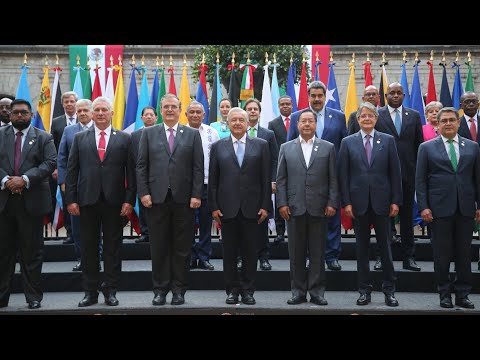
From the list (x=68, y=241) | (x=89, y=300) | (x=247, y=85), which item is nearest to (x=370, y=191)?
(x=89, y=300)

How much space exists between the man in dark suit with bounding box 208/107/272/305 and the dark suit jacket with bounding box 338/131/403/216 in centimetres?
75

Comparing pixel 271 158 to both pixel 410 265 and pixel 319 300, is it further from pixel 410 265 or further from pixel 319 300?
pixel 410 265

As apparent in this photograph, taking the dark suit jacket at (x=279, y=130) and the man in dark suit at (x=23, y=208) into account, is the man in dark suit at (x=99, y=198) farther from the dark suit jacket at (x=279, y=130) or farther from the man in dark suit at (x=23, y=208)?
the dark suit jacket at (x=279, y=130)

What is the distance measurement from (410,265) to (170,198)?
8.64 feet

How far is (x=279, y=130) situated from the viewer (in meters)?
7.09

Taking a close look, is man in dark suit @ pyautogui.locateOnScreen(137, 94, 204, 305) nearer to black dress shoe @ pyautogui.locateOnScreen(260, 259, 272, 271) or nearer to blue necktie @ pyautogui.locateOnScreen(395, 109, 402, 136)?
black dress shoe @ pyautogui.locateOnScreen(260, 259, 272, 271)

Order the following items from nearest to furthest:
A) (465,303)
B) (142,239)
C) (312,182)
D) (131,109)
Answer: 1. (465,303)
2. (312,182)
3. (142,239)
4. (131,109)

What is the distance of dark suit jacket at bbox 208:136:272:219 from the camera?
18.5 ft

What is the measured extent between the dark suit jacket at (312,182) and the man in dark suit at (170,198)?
84 cm

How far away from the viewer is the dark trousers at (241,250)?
5668 millimetres

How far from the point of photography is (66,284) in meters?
6.32

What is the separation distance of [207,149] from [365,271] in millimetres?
2230

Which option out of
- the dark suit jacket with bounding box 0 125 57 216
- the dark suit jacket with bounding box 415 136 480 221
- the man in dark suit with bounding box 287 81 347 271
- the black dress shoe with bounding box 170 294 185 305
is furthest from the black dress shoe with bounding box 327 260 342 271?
the dark suit jacket with bounding box 0 125 57 216

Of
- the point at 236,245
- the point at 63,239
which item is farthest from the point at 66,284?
the point at 236,245
